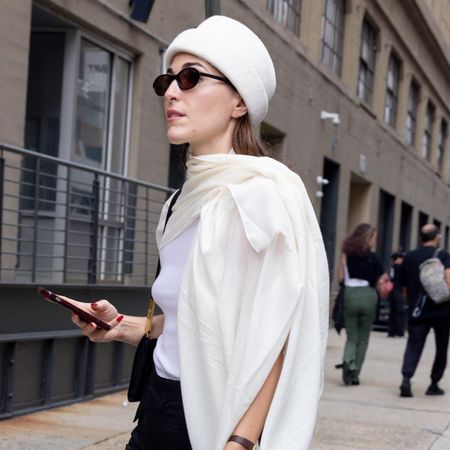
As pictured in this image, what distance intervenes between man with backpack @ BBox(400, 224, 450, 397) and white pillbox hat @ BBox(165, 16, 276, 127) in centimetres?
805

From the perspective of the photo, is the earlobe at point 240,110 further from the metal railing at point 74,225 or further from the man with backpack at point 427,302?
the man with backpack at point 427,302

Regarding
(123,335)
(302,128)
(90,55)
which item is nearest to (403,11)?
(302,128)

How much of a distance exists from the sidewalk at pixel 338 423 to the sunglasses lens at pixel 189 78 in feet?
15.3

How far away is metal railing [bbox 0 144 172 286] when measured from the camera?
27.7 feet

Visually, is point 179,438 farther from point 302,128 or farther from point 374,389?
point 302,128

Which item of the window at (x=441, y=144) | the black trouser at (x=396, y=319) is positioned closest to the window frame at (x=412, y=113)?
the window at (x=441, y=144)

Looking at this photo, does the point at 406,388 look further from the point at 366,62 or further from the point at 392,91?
the point at 392,91

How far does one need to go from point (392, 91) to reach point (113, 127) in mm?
17568

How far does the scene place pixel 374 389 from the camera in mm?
10953

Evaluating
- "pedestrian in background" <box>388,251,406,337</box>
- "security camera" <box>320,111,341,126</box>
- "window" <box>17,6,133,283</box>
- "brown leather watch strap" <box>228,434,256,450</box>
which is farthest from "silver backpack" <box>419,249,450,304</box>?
"security camera" <box>320,111,341,126</box>

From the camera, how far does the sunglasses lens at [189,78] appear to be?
97.1 inches

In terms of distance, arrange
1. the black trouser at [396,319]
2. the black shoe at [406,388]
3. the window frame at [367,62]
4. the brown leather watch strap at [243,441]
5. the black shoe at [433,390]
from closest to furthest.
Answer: the brown leather watch strap at [243,441] → the black shoe at [406,388] → the black shoe at [433,390] → the black trouser at [396,319] → the window frame at [367,62]

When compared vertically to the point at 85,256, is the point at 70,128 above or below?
above

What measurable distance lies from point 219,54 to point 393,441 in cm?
583
